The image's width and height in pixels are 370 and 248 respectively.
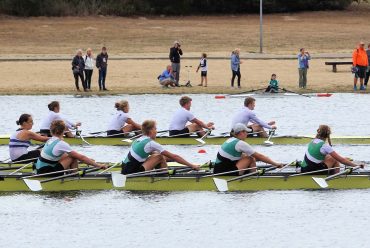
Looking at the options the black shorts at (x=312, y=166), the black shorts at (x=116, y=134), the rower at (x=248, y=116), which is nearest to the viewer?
the black shorts at (x=312, y=166)

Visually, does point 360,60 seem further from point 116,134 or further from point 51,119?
point 51,119

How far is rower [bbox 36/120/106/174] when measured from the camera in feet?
82.7

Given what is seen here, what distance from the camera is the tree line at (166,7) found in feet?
292

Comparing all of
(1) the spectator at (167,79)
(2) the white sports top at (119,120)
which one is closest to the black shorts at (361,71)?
(1) the spectator at (167,79)

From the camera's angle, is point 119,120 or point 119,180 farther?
point 119,120

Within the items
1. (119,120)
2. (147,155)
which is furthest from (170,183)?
(119,120)

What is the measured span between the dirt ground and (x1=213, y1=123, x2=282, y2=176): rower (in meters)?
25.1

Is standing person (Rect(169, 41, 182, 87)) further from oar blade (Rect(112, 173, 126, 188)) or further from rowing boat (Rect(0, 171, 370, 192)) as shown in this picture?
oar blade (Rect(112, 173, 126, 188))

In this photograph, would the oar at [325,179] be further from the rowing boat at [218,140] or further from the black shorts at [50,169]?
the rowing boat at [218,140]

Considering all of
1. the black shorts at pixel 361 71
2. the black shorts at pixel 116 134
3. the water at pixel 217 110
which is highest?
the black shorts at pixel 116 134

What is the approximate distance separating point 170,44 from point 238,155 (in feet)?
170

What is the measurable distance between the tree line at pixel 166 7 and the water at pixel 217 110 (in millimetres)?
39601

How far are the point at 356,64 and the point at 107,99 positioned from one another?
10790mm

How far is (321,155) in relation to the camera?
84.0 ft
